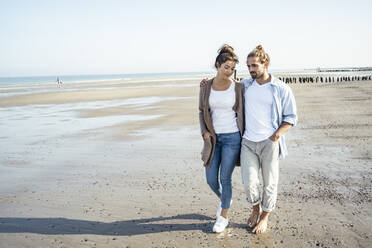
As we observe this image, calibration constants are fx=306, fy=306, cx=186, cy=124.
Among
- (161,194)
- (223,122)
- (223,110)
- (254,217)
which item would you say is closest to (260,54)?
(223,110)

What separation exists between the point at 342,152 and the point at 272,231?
400cm

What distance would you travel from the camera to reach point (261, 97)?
354 centimetres

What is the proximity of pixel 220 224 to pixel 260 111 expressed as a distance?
4.87 ft

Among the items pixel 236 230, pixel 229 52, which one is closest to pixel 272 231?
pixel 236 230

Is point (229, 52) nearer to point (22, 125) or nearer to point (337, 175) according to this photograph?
point (337, 175)

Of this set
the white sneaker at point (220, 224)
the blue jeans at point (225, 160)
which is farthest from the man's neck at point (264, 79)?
the white sneaker at point (220, 224)

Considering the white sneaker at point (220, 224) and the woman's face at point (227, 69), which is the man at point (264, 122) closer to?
the woman's face at point (227, 69)

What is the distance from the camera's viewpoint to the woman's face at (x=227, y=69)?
3516mm

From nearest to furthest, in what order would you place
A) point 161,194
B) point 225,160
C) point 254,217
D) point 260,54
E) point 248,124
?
point 260,54, point 248,124, point 225,160, point 254,217, point 161,194

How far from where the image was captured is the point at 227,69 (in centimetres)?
351

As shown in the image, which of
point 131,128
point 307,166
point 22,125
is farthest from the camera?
point 22,125

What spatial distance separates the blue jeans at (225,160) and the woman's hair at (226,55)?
2.86 ft

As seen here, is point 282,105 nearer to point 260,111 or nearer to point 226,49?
point 260,111

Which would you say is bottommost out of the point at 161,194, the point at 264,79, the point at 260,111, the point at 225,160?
the point at 161,194
